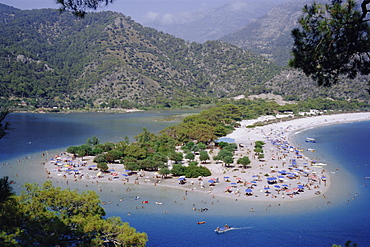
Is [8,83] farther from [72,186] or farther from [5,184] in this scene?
[5,184]

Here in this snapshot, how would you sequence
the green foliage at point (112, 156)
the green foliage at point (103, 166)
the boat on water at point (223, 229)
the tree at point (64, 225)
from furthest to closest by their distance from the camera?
the green foliage at point (112, 156), the green foliage at point (103, 166), the boat on water at point (223, 229), the tree at point (64, 225)

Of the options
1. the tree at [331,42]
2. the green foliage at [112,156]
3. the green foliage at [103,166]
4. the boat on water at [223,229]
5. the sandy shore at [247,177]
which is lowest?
the boat on water at [223,229]

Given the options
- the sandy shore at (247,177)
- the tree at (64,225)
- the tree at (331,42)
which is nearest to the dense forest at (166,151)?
the sandy shore at (247,177)

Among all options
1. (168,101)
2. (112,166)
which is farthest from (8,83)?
(112,166)

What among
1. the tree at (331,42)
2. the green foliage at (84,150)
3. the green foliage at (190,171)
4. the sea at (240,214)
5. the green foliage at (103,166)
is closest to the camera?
the tree at (331,42)

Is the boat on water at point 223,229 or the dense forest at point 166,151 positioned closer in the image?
the boat on water at point 223,229

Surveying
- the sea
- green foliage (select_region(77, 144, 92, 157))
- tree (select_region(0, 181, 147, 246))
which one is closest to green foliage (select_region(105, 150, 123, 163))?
green foliage (select_region(77, 144, 92, 157))

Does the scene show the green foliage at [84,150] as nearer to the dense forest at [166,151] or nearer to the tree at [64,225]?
the dense forest at [166,151]
